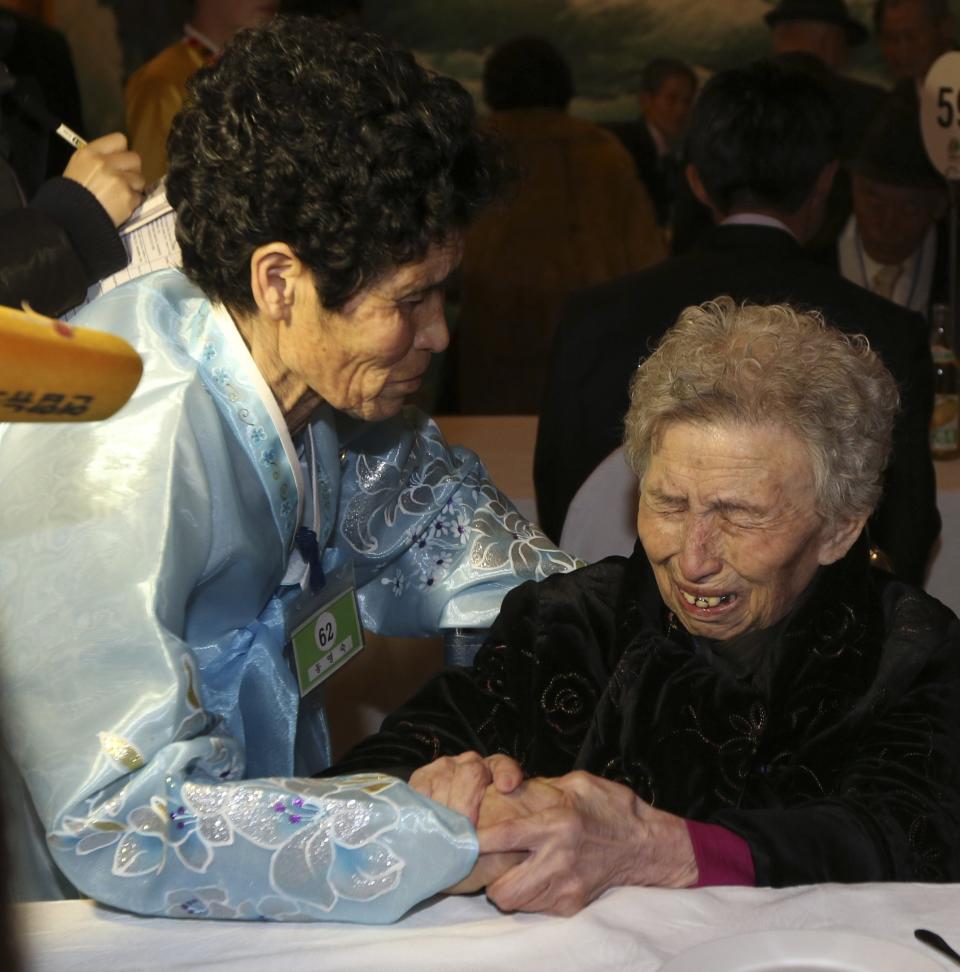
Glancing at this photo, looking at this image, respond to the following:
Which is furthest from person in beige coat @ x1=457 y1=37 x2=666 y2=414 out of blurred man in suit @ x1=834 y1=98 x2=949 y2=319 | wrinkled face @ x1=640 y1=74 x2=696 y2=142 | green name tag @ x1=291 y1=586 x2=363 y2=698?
green name tag @ x1=291 y1=586 x2=363 y2=698

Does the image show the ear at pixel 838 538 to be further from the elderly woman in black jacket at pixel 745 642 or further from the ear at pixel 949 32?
the ear at pixel 949 32

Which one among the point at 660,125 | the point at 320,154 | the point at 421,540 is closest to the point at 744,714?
the point at 421,540

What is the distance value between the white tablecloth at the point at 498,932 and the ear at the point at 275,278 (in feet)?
2.24

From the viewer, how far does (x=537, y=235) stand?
6012 millimetres

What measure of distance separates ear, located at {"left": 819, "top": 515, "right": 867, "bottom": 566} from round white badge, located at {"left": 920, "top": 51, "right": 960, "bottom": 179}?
2.62 metres

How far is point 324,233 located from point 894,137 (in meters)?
4.42

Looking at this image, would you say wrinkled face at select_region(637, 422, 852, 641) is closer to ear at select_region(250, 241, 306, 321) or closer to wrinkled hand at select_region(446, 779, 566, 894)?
wrinkled hand at select_region(446, 779, 566, 894)

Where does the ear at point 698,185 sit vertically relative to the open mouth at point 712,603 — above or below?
above

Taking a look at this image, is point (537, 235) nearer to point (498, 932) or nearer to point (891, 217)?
point (891, 217)

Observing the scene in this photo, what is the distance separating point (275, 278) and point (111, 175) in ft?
1.81

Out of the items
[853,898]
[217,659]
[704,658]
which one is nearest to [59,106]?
[217,659]

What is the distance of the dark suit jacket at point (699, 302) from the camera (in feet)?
9.05

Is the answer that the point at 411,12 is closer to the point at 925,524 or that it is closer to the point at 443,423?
the point at 443,423

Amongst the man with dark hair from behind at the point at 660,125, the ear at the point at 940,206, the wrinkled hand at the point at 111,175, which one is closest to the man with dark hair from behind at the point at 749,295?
the wrinkled hand at the point at 111,175
